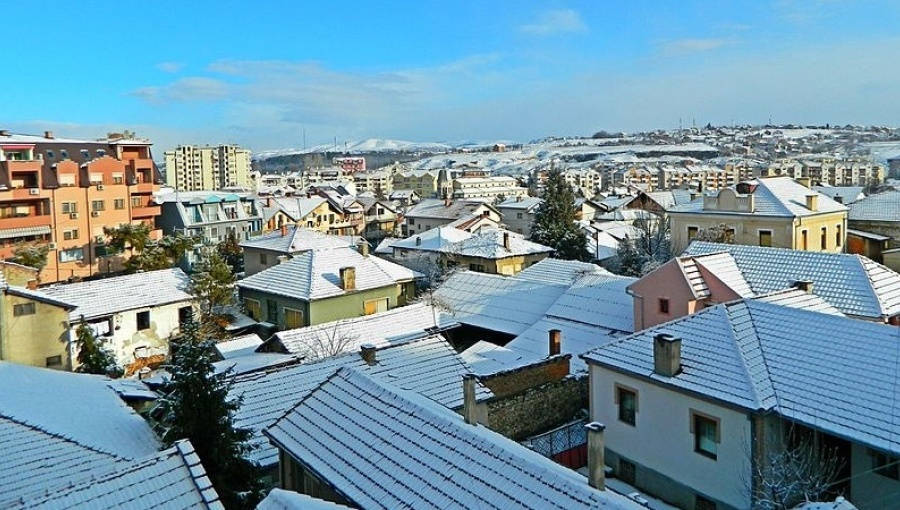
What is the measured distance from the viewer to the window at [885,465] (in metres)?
12.9

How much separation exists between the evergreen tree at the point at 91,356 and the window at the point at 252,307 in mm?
7091

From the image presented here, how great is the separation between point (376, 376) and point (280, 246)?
89.4 feet

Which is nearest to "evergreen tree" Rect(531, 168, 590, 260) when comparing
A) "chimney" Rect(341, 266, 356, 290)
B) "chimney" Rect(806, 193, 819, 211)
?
"chimney" Rect(806, 193, 819, 211)

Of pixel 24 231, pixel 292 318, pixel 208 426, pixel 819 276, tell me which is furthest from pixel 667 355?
pixel 24 231

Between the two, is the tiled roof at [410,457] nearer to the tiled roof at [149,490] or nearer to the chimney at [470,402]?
the chimney at [470,402]

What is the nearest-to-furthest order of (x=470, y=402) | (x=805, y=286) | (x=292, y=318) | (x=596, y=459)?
(x=596, y=459) < (x=470, y=402) < (x=805, y=286) < (x=292, y=318)

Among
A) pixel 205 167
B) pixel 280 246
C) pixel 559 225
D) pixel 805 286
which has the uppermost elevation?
pixel 205 167

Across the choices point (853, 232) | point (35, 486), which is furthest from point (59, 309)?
point (853, 232)

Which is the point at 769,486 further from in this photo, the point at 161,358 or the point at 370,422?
the point at 161,358

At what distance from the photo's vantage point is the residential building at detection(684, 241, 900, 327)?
21.3m

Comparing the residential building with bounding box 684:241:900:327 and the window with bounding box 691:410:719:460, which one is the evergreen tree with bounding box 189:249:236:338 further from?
the window with bounding box 691:410:719:460

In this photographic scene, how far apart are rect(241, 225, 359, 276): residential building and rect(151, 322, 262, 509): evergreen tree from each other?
29.3m

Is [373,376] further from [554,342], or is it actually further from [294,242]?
[294,242]

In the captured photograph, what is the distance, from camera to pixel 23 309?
79.0ft
